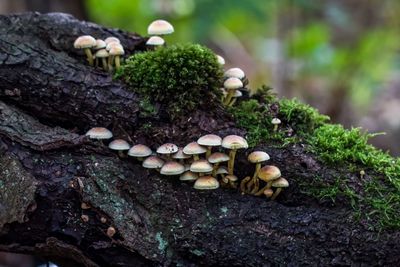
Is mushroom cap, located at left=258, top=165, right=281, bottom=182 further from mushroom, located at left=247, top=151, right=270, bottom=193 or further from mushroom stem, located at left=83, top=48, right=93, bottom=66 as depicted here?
mushroom stem, located at left=83, top=48, right=93, bottom=66

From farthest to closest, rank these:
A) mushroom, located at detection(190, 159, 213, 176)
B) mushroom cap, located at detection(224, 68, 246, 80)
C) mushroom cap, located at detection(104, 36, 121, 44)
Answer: mushroom cap, located at detection(104, 36, 121, 44)
mushroom cap, located at detection(224, 68, 246, 80)
mushroom, located at detection(190, 159, 213, 176)

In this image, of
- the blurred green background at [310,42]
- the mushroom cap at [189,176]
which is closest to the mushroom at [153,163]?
the mushroom cap at [189,176]

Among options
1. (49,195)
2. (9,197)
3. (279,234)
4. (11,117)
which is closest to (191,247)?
(279,234)

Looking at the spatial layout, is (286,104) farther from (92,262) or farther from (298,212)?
(92,262)

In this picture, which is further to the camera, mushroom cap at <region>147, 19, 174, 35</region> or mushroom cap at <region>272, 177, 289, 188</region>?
mushroom cap at <region>147, 19, 174, 35</region>

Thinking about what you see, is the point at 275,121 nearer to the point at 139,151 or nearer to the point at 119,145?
the point at 139,151

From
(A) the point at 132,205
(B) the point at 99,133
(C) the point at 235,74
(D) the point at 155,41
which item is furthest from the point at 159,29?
(A) the point at 132,205

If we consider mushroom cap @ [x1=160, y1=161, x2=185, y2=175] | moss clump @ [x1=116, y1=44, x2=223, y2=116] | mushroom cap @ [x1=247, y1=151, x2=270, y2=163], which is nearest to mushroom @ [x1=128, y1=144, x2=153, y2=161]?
mushroom cap @ [x1=160, y1=161, x2=185, y2=175]

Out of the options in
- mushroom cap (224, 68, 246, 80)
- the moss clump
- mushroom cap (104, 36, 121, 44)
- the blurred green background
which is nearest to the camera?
the moss clump
